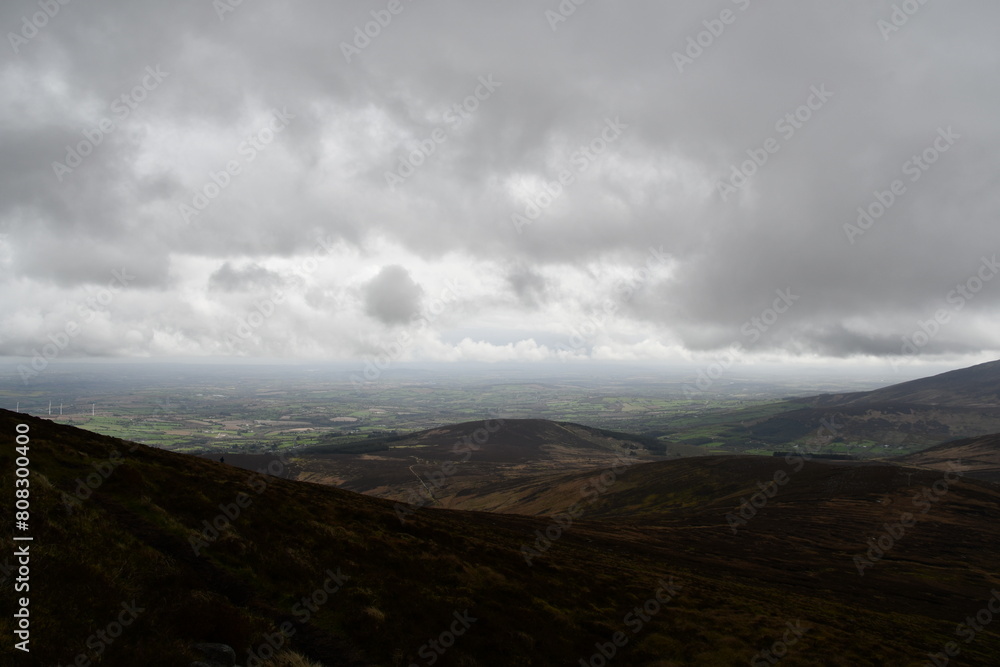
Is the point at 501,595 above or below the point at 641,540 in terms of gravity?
above

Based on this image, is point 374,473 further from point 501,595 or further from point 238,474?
point 501,595

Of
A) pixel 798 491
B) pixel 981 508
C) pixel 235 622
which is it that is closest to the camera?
pixel 235 622

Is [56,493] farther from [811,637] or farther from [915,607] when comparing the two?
[915,607]

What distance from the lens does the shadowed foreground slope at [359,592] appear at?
47.9 ft

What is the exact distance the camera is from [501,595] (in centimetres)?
2756

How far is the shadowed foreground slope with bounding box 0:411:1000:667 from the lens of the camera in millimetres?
14594

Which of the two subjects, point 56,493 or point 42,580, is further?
point 56,493

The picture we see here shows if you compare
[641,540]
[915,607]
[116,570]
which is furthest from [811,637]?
[116,570]

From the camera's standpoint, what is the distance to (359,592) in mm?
22156

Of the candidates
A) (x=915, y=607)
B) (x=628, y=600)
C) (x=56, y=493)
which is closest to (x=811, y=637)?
(x=628, y=600)

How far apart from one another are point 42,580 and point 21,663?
169 inches

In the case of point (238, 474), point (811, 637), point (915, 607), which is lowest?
point (915, 607)

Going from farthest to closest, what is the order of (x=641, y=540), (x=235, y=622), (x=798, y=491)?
(x=798, y=491)
(x=641, y=540)
(x=235, y=622)

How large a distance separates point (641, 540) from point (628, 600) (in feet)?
116
